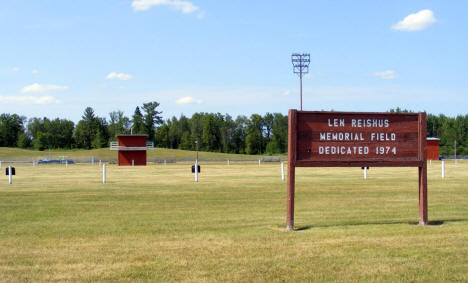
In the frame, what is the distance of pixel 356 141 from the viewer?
1145 centimetres

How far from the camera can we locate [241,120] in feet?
554

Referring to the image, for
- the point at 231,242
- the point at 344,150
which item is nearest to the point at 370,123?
the point at 344,150

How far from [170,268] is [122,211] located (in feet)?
23.5

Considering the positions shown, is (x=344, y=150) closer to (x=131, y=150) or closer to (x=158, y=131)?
(x=131, y=150)

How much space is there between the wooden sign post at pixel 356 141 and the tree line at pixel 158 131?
141 m

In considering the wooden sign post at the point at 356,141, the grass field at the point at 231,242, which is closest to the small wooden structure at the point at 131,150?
the grass field at the point at 231,242

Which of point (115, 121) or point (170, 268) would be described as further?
point (115, 121)

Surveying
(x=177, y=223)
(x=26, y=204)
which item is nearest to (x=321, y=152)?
(x=177, y=223)

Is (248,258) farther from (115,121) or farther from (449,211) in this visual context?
(115,121)

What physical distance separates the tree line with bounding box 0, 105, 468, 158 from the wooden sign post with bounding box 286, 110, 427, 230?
141 meters

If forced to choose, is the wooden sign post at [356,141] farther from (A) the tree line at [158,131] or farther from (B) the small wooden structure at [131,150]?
(A) the tree line at [158,131]

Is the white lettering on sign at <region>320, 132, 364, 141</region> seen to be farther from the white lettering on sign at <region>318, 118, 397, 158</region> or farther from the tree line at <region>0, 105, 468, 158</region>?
Result: the tree line at <region>0, 105, 468, 158</region>

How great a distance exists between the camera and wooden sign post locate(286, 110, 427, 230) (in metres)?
11.2

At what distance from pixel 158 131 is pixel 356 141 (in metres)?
156
